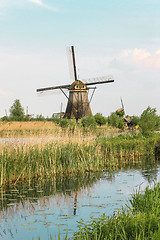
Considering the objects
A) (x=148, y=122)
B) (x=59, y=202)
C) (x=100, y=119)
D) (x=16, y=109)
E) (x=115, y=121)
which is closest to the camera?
(x=59, y=202)

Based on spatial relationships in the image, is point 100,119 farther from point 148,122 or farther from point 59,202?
point 59,202

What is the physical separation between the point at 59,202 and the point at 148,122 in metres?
16.5

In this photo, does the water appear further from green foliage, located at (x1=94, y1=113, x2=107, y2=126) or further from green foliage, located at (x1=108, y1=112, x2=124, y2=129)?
green foliage, located at (x1=94, y1=113, x2=107, y2=126)

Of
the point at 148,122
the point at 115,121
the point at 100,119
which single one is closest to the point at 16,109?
the point at 100,119

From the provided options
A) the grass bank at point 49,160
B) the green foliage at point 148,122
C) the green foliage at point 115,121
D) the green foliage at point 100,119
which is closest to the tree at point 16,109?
the green foliage at point 100,119

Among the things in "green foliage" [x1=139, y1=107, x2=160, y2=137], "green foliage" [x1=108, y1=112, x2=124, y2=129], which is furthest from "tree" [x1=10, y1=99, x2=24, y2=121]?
"green foliage" [x1=139, y1=107, x2=160, y2=137]

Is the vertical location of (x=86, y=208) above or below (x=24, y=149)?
below

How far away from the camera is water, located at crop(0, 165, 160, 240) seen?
6316mm

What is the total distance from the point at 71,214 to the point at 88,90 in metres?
33.9

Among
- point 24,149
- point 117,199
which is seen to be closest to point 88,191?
point 117,199

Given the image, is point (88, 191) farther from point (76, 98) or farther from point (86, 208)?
point (76, 98)

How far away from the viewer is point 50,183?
10633mm

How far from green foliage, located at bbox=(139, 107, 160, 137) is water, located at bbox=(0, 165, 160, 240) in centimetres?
1153

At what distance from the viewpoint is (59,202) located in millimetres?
8305
